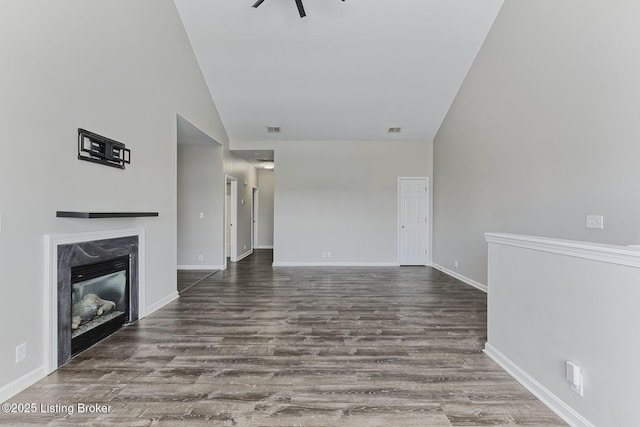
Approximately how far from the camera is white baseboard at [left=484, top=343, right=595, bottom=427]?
179 centimetres

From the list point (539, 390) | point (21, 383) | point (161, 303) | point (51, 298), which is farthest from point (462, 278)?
point (21, 383)

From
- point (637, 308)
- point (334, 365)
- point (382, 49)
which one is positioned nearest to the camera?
point (637, 308)

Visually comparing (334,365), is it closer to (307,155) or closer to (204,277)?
(204,277)

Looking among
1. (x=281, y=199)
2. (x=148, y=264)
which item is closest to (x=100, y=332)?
(x=148, y=264)

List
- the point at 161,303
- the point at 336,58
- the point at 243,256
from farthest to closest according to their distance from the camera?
the point at 243,256 < the point at 336,58 < the point at 161,303

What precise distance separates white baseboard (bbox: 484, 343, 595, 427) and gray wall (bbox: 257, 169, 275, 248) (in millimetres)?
8709

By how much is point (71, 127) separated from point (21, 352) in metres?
1.72

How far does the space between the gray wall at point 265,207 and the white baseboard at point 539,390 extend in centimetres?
871

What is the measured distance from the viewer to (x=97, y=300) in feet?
9.90

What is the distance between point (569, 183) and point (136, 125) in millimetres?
4631

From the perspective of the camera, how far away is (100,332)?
2.99m

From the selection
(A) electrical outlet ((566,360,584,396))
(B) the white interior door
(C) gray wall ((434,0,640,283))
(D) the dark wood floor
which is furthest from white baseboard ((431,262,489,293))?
(A) electrical outlet ((566,360,584,396))

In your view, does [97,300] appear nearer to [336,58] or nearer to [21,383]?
[21,383]

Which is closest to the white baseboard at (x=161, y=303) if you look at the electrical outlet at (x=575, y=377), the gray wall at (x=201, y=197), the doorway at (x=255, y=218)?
the gray wall at (x=201, y=197)
